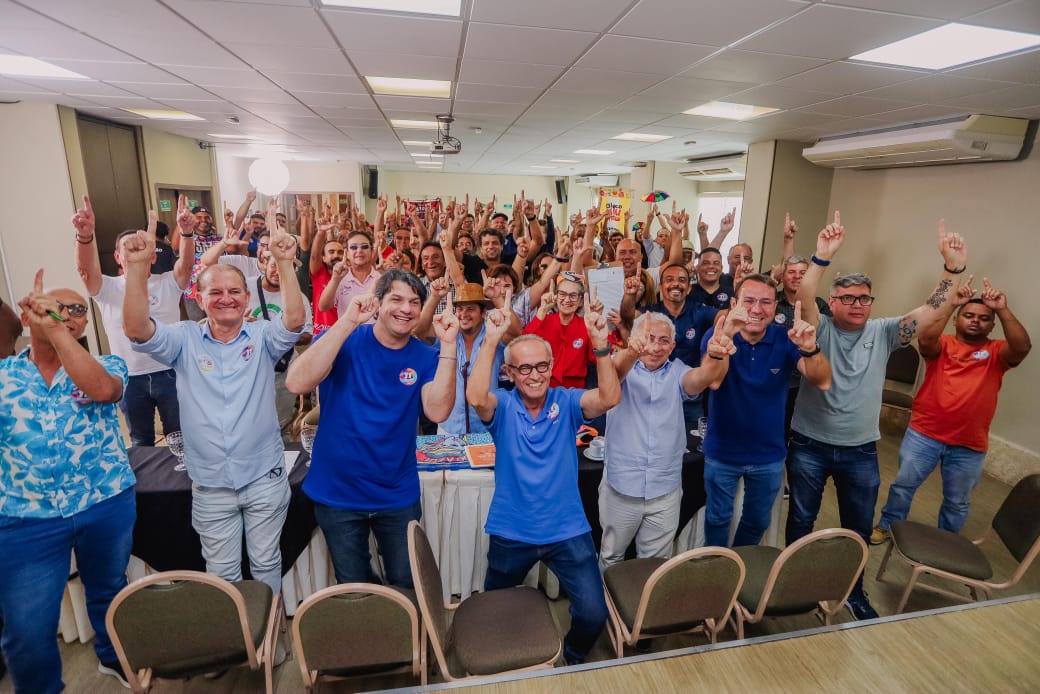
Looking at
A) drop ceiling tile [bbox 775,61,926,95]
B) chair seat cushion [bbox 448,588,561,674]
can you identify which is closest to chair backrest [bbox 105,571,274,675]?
chair seat cushion [bbox 448,588,561,674]

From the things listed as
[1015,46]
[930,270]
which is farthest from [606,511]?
[930,270]

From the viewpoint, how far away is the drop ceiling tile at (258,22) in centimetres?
273

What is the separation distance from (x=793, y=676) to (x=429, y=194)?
17.1 m

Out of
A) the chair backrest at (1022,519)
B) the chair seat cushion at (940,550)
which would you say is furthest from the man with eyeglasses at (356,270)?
the chair backrest at (1022,519)

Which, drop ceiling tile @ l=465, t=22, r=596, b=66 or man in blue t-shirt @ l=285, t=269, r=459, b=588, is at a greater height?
drop ceiling tile @ l=465, t=22, r=596, b=66

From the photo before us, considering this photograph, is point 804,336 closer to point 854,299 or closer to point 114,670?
point 854,299

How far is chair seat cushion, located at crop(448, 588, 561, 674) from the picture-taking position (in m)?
1.90

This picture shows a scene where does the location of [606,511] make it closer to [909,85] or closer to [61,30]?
[909,85]

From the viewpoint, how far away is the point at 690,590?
2.02 m

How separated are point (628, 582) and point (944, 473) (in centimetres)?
246

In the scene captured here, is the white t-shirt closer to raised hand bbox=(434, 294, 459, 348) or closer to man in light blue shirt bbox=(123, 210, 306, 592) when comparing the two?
man in light blue shirt bbox=(123, 210, 306, 592)

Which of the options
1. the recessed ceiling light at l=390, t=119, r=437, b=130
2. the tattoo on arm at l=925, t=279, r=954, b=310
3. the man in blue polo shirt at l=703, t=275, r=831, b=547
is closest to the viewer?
the man in blue polo shirt at l=703, t=275, r=831, b=547

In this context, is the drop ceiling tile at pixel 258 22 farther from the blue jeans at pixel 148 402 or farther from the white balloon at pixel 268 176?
the white balloon at pixel 268 176

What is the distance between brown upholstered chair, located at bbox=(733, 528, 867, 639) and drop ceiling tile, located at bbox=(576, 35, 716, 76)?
9.15 ft
